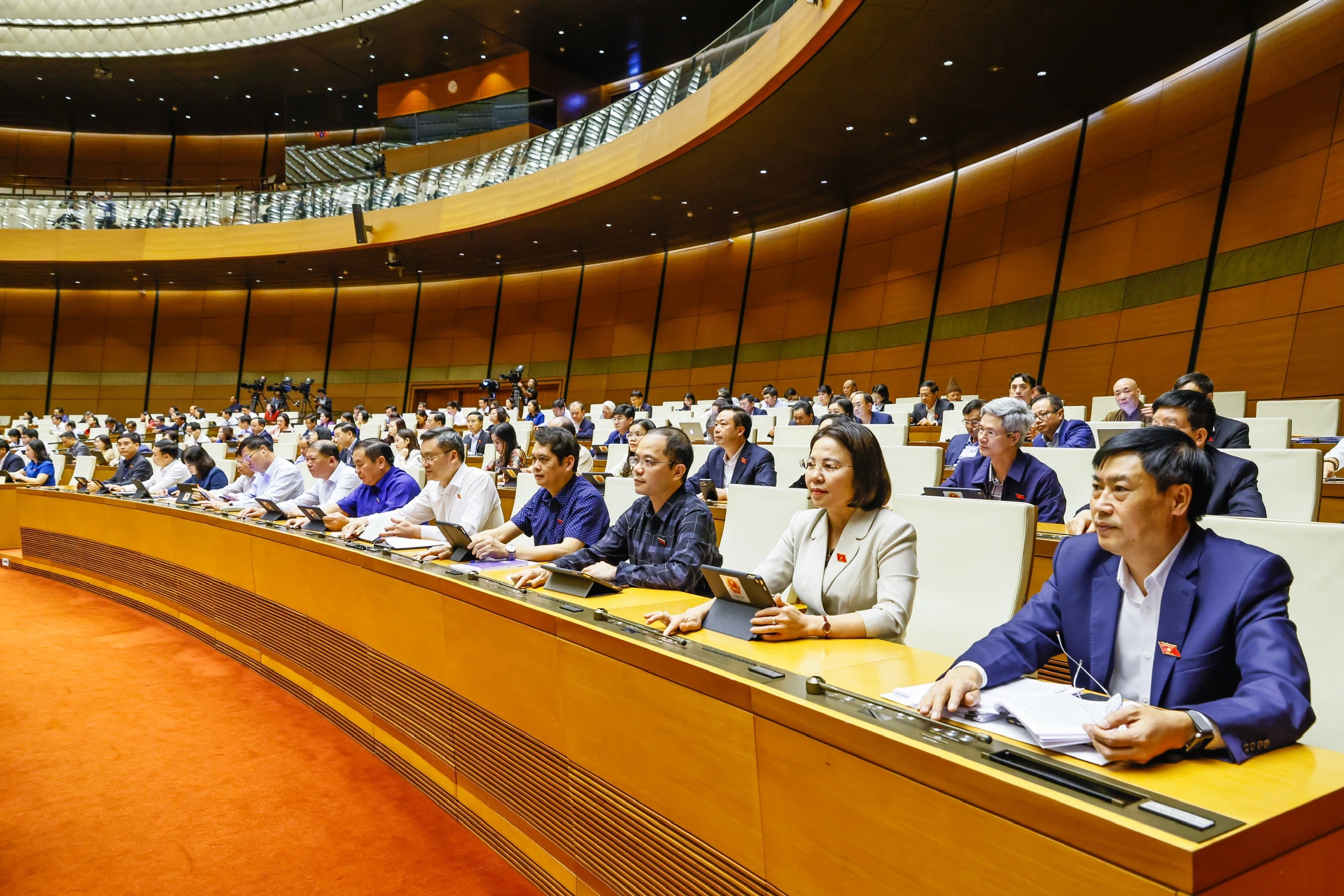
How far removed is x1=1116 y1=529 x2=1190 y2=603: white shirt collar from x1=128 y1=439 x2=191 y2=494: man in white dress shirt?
5.95 metres

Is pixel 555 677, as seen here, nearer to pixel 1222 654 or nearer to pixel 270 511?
pixel 1222 654

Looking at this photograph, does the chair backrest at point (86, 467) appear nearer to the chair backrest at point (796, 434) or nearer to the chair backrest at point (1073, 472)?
the chair backrest at point (796, 434)

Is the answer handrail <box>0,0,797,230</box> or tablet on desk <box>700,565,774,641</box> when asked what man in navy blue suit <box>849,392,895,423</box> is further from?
tablet on desk <box>700,565,774,641</box>

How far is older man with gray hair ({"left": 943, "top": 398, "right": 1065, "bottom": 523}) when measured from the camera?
294cm

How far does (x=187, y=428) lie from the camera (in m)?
10.4

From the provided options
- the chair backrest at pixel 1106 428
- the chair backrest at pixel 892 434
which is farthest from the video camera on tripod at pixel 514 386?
the chair backrest at pixel 1106 428

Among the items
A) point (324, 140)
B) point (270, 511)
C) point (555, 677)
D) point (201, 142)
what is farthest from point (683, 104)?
point (201, 142)

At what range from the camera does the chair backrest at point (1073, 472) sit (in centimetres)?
325

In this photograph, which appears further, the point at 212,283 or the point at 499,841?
the point at 212,283

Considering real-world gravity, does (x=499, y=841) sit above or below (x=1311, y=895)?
below

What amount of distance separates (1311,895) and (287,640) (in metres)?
3.23

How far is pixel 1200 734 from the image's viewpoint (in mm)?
952

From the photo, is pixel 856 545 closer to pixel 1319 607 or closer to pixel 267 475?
pixel 1319 607

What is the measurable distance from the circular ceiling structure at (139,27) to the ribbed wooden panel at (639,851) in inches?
559
